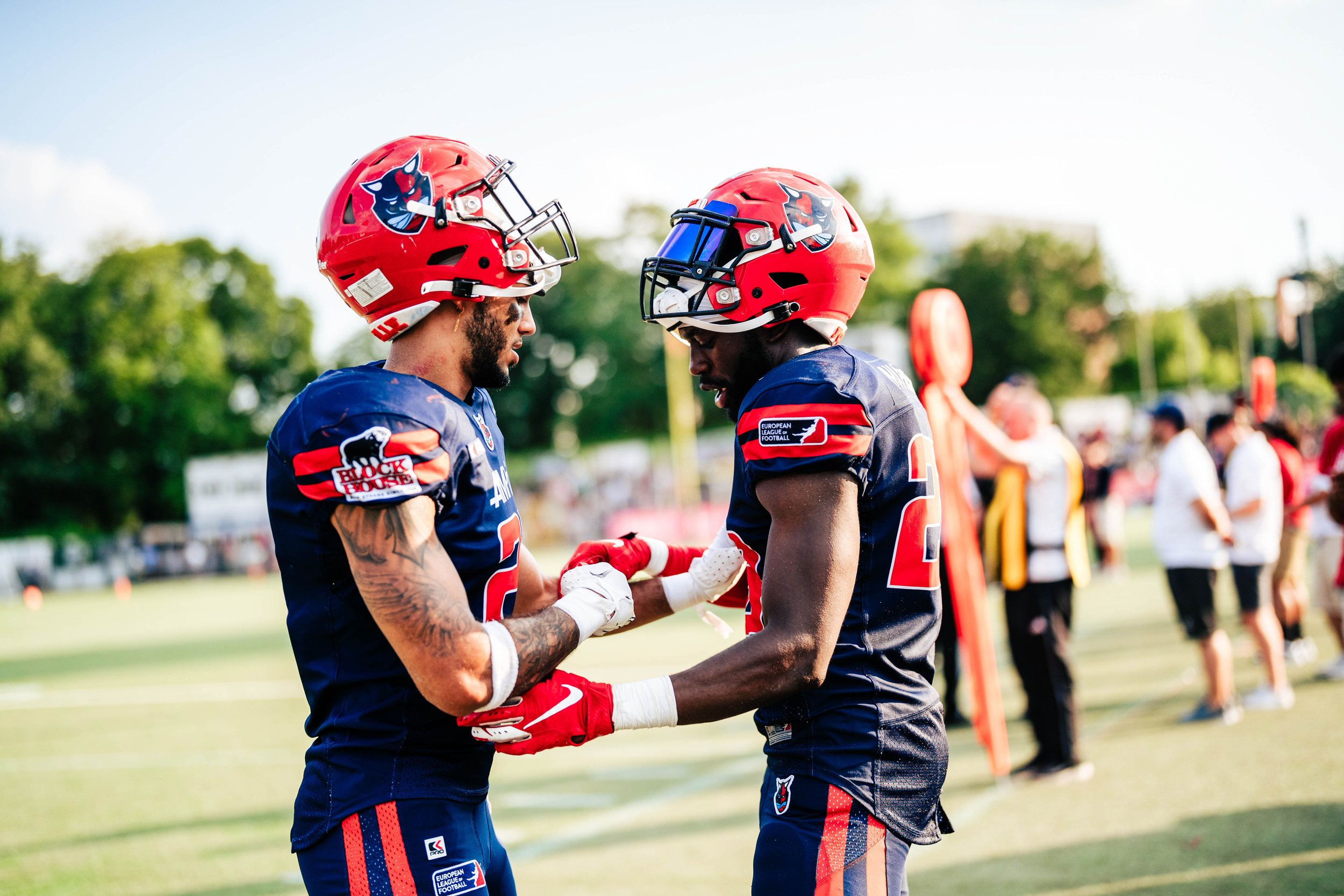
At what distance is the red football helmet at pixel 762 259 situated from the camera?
280cm

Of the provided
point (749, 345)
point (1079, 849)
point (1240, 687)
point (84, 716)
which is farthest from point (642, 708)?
point (84, 716)

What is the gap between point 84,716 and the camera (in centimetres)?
1110

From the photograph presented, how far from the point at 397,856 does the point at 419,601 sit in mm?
634

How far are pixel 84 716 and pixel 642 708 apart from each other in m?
11.0

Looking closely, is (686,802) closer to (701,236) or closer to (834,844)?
(834,844)

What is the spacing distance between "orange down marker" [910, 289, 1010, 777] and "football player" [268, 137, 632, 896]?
13.1 feet

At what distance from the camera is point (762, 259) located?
110 inches

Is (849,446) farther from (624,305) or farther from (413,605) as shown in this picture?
(624,305)

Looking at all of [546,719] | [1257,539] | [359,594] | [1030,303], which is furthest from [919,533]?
[1030,303]

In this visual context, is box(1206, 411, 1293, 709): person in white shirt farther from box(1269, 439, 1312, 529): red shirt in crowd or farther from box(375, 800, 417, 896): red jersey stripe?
box(375, 800, 417, 896): red jersey stripe

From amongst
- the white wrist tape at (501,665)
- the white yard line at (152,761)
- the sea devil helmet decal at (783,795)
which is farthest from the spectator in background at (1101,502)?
the white wrist tape at (501,665)

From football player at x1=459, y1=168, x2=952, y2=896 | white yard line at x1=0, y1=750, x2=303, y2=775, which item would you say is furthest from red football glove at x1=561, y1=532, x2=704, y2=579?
white yard line at x1=0, y1=750, x2=303, y2=775

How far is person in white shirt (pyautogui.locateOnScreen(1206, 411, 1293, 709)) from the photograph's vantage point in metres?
8.23

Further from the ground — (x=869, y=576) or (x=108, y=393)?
(x=108, y=393)
